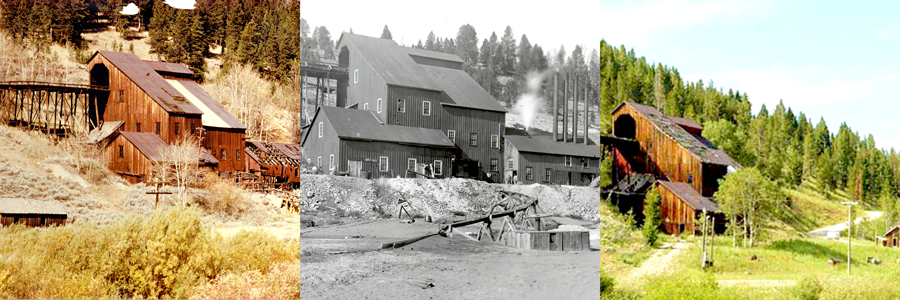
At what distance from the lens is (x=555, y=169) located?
693 cm

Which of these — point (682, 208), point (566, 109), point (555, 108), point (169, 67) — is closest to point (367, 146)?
point (555, 108)

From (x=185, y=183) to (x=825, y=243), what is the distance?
21.2ft

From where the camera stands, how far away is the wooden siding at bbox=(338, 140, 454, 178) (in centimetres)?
639

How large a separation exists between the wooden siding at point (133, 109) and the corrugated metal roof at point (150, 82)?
0.12 feet

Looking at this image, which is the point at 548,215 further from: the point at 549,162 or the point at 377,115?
the point at 377,115

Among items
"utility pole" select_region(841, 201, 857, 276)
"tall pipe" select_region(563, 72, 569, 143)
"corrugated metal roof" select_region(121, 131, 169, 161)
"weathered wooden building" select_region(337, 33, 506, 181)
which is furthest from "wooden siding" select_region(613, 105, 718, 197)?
"corrugated metal roof" select_region(121, 131, 169, 161)

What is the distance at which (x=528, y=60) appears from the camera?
692 centimetres

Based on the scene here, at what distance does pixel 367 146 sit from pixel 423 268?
111cm

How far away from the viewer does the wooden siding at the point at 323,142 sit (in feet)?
21.0

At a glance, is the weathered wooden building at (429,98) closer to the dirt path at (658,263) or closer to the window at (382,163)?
the window at (382,163)

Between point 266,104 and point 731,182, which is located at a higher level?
point 266,104

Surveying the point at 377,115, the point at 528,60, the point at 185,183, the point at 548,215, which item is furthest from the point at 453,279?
the point at 185,183

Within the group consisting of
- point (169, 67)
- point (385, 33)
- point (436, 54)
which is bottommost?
point (169, 67)

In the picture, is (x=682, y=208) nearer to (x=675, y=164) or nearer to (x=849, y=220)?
(x=675, y=164)
